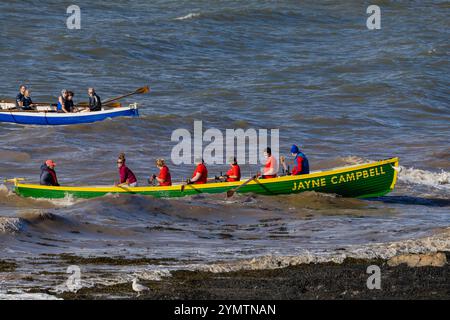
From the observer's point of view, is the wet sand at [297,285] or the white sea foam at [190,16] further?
the white sea foam at [190,16]

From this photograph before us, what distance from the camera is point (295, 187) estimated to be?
21.1 m

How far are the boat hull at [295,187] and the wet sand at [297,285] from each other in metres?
7.01

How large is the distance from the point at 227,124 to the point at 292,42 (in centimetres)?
1607

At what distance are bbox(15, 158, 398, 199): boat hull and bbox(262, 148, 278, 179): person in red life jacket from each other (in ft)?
0.97

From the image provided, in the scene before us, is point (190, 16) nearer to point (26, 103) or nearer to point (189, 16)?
point (189, 16)

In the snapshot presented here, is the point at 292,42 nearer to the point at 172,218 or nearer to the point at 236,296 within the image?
the point at 172,218

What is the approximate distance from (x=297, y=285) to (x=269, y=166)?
28.7 feet

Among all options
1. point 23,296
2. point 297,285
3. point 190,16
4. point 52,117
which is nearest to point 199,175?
point 297,285

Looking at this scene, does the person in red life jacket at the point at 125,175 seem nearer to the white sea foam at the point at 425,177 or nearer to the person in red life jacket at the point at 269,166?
the person in red life jacket at the point at 269,166

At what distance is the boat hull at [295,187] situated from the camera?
2052 centimetres

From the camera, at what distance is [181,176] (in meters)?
25.4

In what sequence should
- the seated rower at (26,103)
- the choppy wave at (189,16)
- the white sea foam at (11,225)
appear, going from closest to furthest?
the white sea foam at (11,225) < the seated rower at (26,103) < the choppy wave at (189,16)

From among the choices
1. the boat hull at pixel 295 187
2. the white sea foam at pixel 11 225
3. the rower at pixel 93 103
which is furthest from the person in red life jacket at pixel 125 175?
the rower at pixel 93 103

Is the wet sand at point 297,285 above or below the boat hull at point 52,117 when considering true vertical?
below
